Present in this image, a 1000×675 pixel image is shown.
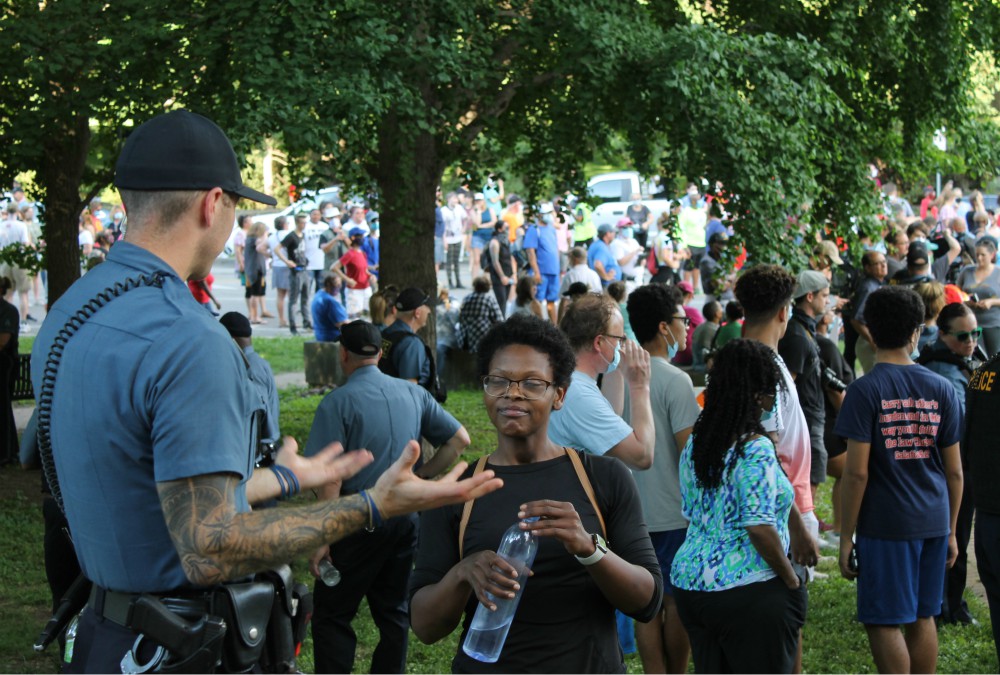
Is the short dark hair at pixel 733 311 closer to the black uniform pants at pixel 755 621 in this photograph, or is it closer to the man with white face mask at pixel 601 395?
the man with white face mask at pixel 601 395

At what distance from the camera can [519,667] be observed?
3.37m

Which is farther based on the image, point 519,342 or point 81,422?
point 519,342

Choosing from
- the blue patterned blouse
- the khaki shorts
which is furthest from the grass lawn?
the khaki shorts

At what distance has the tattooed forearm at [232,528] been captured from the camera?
7.90ft

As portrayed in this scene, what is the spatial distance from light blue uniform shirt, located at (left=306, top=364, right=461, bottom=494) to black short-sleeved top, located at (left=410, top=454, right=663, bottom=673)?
2.59 meters

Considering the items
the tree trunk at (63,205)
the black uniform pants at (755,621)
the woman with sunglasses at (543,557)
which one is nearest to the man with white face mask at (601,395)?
the black uniform pants at (755,621)

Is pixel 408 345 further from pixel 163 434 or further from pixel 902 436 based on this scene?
pixel 163 434

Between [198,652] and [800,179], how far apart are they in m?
7.46

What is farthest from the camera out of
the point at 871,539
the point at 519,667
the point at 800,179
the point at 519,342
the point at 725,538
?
the point at 800,179

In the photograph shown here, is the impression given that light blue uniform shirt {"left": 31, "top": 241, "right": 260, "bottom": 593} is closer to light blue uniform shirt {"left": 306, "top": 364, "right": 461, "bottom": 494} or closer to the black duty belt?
the black duty belt

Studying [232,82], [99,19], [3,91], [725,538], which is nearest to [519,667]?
[725,538]

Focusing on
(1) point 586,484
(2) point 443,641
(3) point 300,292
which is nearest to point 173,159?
(1) point 586,484

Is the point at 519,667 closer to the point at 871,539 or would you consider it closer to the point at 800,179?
the point at 871,539

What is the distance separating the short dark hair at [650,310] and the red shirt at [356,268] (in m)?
15.2
